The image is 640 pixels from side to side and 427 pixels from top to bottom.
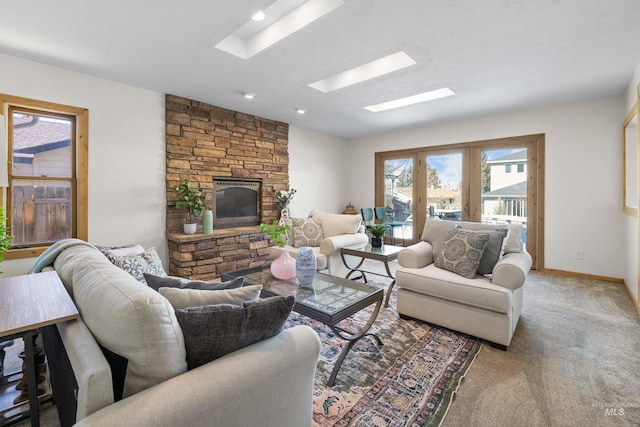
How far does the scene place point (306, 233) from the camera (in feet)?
13.0

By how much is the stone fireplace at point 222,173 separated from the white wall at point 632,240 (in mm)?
4500

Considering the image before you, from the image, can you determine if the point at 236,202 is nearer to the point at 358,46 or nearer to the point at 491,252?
the point at 358,46

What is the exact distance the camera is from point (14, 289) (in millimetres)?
1362

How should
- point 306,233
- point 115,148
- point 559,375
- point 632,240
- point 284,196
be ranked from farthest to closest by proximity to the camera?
point 284,196 < point 306,233 < point 115,148 < point 632,240 < point 559,375

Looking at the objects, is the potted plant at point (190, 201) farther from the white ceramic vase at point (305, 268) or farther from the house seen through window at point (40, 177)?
the white ceramic vase at point (305, 268)

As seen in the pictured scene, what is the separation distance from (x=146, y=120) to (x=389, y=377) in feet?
12.9

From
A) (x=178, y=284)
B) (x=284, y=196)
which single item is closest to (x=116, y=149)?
(x=284, y=196)

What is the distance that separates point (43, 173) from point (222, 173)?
6.51ft

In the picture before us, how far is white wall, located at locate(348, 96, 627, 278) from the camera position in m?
3.77

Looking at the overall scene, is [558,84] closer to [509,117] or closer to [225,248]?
[509,117]

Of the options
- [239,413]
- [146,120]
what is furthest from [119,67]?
[239,413]

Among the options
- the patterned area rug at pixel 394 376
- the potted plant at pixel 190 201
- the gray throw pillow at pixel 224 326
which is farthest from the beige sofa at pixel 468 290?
the potted plant at pixel 190 201

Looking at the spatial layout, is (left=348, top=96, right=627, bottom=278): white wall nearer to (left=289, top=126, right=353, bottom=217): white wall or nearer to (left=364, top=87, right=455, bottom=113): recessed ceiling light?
(left=364, top=87, right=455, bottom=113): recessed ceiling light

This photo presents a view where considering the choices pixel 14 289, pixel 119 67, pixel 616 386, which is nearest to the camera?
pixel 14 289
